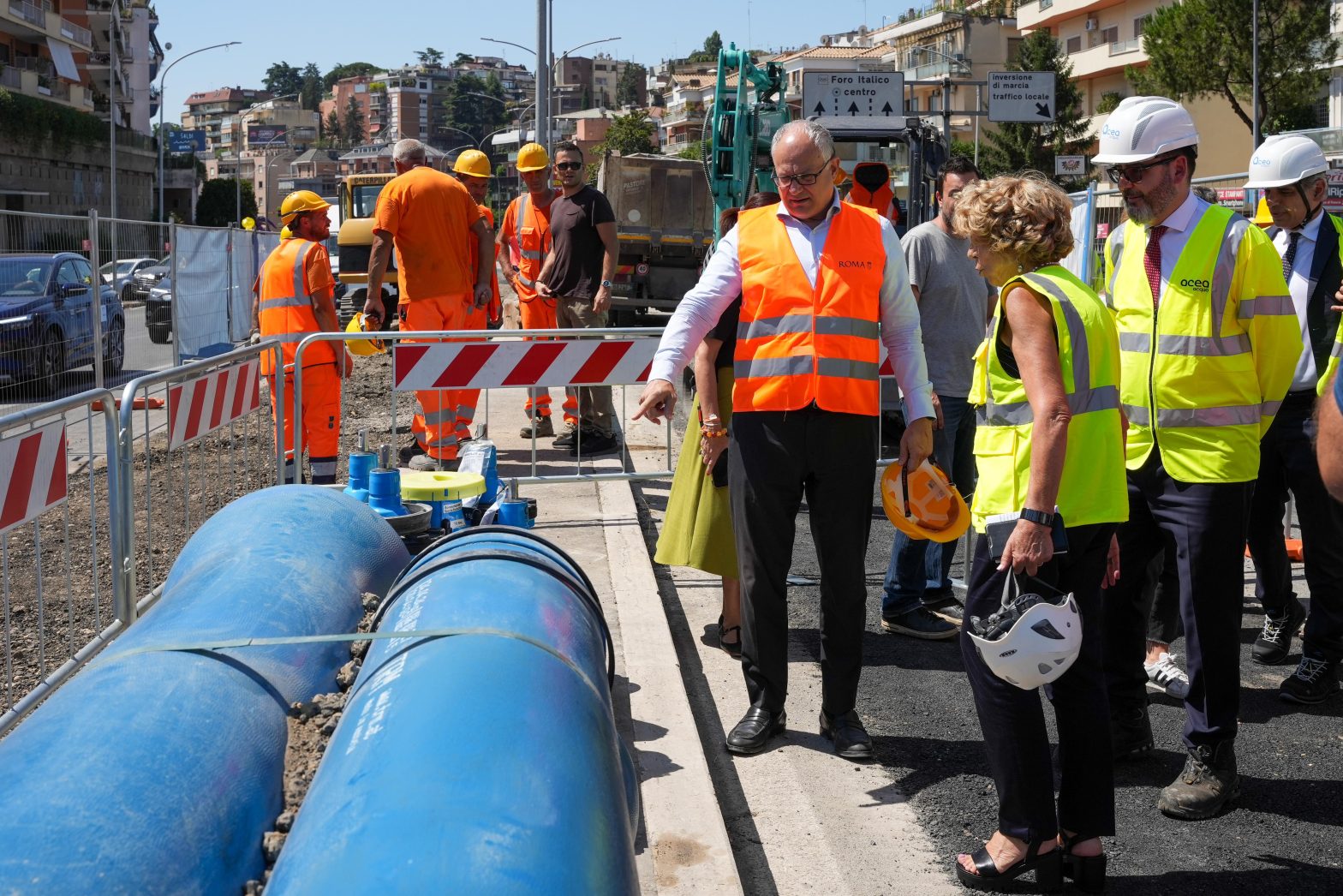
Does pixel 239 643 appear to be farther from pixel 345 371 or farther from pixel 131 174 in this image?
pixel 131 174

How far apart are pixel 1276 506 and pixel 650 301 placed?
1733cm

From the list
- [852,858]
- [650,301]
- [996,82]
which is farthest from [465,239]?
[996,82]

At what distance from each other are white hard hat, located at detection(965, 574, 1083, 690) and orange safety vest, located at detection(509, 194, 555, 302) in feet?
25.0

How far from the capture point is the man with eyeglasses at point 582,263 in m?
10.4

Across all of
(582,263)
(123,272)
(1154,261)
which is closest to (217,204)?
(123,272)

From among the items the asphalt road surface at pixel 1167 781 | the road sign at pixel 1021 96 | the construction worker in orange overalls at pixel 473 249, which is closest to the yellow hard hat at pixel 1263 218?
the asphalt road surface at pixel 1167 781

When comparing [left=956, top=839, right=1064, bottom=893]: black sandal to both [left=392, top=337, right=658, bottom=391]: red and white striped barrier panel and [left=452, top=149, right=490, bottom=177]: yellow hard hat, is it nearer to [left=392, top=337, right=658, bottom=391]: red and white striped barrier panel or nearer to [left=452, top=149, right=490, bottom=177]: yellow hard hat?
[left=392, top=337, right=658, bottom=391]: red and white striped barrier panel

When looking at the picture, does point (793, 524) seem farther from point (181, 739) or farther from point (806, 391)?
point (181, 739)

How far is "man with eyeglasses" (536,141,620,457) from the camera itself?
10.4 metres

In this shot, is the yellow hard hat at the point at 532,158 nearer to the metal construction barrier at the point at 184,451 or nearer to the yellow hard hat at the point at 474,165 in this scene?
the yellow hard hat at the point at 474,165

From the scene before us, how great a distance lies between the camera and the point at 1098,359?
3.86 metres

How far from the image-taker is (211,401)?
6.69 meters

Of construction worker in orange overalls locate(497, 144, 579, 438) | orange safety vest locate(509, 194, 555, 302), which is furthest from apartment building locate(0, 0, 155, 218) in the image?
orange safety vest locate(509, 194, 555, 302)

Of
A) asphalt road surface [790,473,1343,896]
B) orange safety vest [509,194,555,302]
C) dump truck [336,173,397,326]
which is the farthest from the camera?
dump truck [336,173,397,326]
